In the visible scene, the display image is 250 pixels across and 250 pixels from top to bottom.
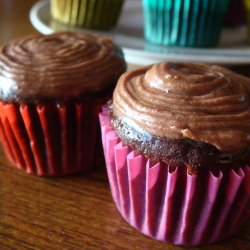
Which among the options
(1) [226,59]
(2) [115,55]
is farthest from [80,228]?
(1) [226,59]

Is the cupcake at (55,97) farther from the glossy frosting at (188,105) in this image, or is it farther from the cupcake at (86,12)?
the cupcake at (86,12)

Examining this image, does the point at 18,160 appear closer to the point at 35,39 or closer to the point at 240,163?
the point at 35,39

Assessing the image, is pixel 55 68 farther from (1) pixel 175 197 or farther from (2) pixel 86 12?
(2) pixel 86 12

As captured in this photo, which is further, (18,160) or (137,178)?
(18,160)

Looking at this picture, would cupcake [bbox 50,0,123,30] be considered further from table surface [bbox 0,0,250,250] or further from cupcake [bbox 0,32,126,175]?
table surface [bbox 0,0,250,250]

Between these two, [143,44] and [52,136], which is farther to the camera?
[143,44]

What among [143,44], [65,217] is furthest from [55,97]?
[143,44]
